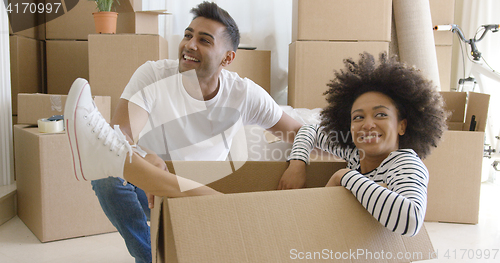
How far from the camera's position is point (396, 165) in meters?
0.80

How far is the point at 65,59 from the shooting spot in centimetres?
206

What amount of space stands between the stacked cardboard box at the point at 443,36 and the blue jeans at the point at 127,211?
2.02 metres

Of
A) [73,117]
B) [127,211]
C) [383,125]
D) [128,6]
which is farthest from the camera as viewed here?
[128,6]

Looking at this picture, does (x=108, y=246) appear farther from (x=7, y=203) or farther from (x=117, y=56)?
(x=117, y=56)

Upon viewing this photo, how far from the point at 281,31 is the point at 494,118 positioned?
152cm

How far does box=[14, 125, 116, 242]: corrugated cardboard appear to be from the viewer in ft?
4.43

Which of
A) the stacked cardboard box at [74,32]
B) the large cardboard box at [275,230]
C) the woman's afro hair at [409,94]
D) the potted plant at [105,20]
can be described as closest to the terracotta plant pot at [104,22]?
the potted plant at [105,20]

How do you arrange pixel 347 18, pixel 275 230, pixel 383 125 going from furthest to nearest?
pixel 347 18
pixel 383 125
pixel 275 230

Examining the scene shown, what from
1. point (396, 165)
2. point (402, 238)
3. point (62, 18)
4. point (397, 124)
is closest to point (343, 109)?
point (397, 124)

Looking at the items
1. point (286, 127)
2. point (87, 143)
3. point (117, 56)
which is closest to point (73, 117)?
point (87, 143)

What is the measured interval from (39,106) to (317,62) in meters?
1.28

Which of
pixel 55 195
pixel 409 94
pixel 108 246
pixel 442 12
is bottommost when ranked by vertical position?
pixel 108 246

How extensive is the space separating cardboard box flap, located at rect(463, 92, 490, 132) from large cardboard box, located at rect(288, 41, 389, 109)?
46cm

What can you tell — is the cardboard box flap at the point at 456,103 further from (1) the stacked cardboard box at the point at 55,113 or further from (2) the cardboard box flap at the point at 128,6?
(2) the cardboard box flap at the point at 128,6
